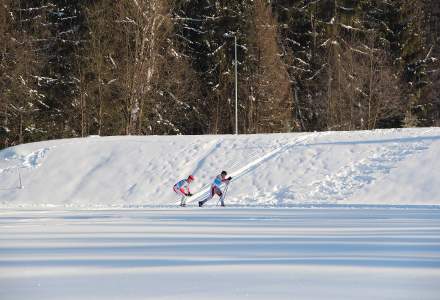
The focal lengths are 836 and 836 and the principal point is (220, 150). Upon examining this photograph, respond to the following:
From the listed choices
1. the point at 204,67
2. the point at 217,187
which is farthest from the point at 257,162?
the point at 204,67

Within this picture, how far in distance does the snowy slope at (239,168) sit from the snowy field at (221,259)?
9.62 m

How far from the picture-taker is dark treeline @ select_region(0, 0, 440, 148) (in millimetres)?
47219

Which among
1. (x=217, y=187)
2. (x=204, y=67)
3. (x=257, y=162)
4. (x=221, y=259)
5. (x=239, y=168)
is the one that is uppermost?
(x=204, y=67)

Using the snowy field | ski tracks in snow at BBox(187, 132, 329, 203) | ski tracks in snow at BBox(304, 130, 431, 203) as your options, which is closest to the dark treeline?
ski tracks in snow at BBox(187, 132, 329, 203)

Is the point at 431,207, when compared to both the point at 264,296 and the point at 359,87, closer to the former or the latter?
the point at 264,296

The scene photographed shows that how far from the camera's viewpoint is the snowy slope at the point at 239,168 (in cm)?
2812

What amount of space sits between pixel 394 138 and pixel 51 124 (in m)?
24.4

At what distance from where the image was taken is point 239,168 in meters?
31.2

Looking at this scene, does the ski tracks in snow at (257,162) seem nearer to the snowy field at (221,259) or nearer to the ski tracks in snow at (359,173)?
the ski tracks in snow at (359,173)

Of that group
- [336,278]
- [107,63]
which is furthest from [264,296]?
[107,63]

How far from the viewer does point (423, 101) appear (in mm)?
56031

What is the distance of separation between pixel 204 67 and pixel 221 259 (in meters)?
42.8

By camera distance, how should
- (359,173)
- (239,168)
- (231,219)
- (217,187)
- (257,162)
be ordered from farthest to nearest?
(257,162) → (239,168) → (359,173) → (217,187) → (231,219)

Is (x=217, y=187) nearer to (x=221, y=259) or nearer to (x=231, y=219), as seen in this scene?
(x=231, y=219)
